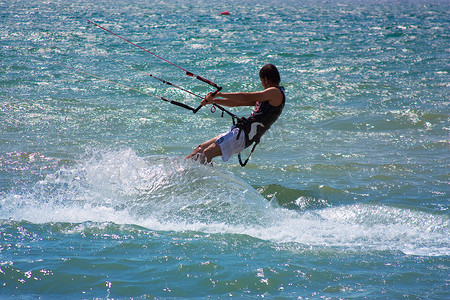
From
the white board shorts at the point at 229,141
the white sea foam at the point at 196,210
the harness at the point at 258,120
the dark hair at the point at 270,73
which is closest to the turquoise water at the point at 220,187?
the white sea foam at the point at 196,210

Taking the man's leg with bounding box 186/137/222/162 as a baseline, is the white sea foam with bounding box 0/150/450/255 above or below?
below

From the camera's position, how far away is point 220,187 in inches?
275

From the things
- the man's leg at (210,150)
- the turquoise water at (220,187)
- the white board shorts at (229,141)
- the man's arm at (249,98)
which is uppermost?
the man's arm at (249,98)

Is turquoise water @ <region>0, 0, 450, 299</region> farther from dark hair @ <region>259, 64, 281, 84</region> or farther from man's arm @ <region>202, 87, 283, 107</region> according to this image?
dark hair @ <region>259, 64, 281, 84</region>

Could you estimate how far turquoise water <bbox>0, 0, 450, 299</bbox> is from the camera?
4.80m

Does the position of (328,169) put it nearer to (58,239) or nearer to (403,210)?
(403,210)

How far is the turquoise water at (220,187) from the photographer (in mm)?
4801

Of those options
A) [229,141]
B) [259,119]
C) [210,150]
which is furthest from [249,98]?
[210,150]

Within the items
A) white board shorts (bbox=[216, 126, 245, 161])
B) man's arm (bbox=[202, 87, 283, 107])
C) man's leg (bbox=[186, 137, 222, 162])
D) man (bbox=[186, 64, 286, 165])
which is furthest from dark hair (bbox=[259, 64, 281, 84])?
man's leg (bbox=[186, 137, 222, 162])

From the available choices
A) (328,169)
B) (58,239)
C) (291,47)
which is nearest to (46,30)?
(291,47)

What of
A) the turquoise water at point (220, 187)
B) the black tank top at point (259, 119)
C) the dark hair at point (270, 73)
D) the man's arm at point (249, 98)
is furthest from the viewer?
the black tank top at point (259, 119)

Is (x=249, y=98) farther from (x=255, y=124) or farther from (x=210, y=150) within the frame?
(x=210, y=150)

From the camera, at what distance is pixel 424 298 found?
449cm

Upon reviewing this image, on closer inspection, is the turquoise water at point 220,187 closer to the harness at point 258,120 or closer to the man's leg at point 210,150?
the man's leg at point 210,150
